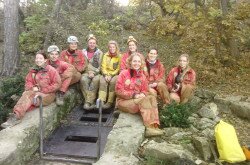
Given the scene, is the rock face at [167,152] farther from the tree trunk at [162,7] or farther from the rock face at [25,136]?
the tree trunk at [162,7]

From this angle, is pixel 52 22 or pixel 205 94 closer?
pixel 205 94

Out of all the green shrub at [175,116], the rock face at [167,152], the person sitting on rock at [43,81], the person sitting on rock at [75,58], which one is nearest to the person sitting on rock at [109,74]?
the person sitting on rock at [75,58]

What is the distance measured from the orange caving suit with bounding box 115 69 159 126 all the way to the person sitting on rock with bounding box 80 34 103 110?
3.72 feet

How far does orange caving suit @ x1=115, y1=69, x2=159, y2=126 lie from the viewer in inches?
266

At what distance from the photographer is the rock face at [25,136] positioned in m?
5.69

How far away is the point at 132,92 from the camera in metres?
6.97

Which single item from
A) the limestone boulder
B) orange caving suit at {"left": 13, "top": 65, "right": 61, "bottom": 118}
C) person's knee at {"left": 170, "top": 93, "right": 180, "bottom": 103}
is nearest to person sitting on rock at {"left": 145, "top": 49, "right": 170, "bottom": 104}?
person's knee at {"left": 170, "top": 93, "right": 180, "bottom": 103}

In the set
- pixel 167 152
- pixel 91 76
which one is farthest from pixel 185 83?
pixel 167 152

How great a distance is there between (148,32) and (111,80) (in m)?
5.17

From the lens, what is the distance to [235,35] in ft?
30.5

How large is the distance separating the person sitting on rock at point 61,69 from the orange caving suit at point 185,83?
2293mm

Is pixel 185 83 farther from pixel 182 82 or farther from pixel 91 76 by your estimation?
pixel 91 76

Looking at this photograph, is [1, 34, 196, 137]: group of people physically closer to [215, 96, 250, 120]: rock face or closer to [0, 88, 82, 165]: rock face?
[0, 88, 82, 165]: rock face

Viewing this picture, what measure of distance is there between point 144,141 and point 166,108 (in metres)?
1.03
